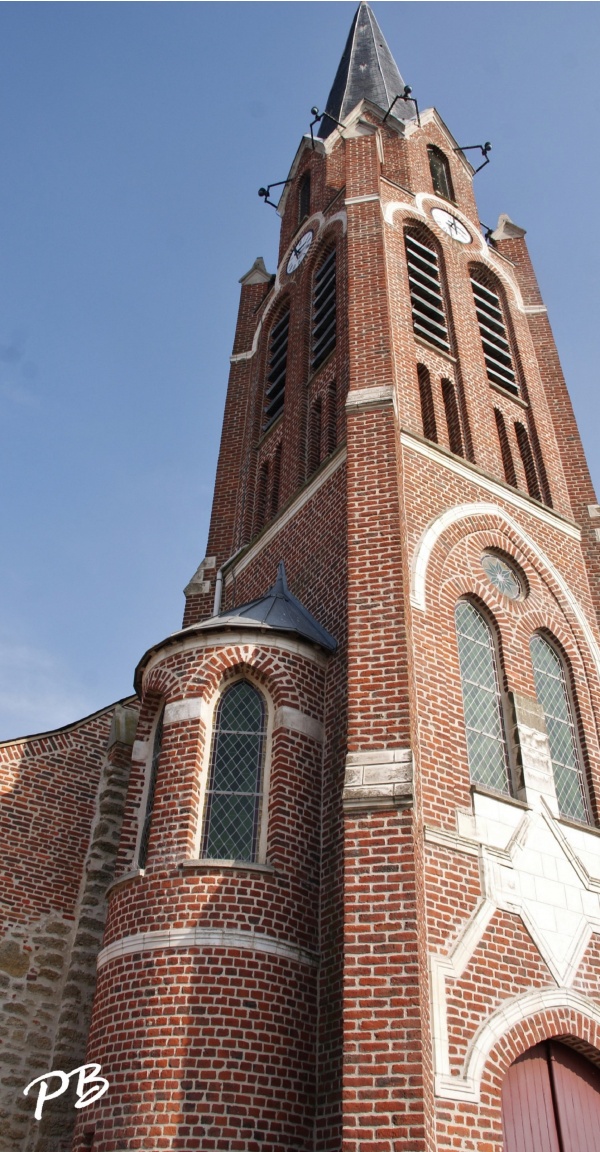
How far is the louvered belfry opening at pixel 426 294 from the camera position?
1758cm

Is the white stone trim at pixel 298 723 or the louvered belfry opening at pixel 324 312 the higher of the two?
the louvered belfry opening at pixel 324 312

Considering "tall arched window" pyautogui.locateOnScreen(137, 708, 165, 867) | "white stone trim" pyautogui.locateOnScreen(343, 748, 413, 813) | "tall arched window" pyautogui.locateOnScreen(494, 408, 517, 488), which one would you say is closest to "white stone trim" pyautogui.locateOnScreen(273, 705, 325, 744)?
"white stone trim" pyautogui.locateOnScreen(343, 748, 413, 813)

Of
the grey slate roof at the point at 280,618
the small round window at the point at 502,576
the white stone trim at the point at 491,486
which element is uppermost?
the white stone trim at the point at 491,486

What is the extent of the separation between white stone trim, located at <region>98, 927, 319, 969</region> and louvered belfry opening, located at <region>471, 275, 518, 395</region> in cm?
1215

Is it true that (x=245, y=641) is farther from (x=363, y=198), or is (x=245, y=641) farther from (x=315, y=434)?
(x=363, y=198)

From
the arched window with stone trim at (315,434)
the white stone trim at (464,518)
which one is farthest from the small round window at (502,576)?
the arched window with stone trim at (315,434)

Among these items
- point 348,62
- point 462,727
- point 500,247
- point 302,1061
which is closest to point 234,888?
point 302,1061

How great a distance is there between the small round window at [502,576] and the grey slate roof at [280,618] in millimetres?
2661

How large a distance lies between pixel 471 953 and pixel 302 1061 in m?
1.88

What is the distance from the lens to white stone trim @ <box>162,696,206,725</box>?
1084 centimetres

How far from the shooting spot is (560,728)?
1265 centimetres

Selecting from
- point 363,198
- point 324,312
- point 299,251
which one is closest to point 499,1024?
point 324,312

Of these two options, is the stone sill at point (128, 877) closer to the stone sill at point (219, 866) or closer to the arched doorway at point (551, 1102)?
the stone sill at point (219, 866)

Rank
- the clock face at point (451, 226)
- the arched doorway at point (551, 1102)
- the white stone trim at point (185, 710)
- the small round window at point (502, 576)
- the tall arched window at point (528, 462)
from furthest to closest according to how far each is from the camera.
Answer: the clock face at point (451, 226)
the tall arched window at point (528, 462)
the small round window at point (502, 576)
the white stone trim at point (185, 710)
the arched doorway at point (551, 1102)
